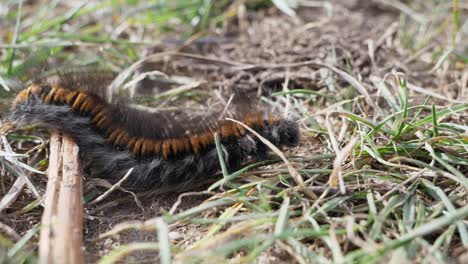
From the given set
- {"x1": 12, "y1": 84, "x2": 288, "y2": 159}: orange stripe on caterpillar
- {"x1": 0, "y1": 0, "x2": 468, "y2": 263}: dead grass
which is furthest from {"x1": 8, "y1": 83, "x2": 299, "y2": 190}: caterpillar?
{"x1": 0, "y1": 0, "x2": 468, "y2": 263}: dead grass

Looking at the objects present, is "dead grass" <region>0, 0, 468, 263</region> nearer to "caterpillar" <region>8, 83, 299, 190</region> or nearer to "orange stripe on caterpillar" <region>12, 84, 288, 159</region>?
"caterpillar" <region>8, 83, 299, 190</region>

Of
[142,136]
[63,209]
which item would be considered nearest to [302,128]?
[142,136]

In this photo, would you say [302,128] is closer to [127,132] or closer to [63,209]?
[127,132]

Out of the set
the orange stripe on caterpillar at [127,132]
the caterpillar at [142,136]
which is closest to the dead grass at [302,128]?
the caterpillar at [142,136]

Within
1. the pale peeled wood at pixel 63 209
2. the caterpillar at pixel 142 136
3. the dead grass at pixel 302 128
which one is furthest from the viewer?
the caterpillar at pixel 142 136

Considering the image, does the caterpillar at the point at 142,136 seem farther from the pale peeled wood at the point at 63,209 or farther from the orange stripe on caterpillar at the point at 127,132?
the pale peeled wood at the point at 63,209

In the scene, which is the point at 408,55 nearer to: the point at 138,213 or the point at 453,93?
the point at 453,93
